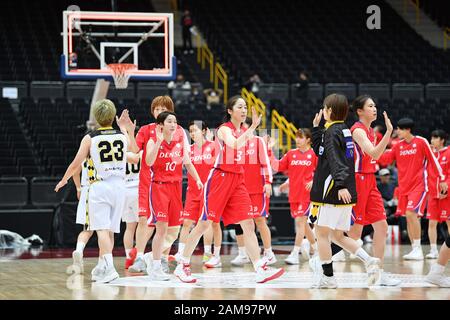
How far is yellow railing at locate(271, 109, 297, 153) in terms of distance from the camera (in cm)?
2061

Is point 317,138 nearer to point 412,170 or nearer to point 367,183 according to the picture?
point 367,183

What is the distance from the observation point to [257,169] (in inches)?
443

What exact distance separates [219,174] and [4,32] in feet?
61.5

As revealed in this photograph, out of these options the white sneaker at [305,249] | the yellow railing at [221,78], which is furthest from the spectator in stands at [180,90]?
the white sneaker at [305,249]

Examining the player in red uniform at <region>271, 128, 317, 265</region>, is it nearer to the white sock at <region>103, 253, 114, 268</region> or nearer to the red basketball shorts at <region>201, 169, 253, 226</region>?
the red basketball shorts at <region>201, 169, 253, 226</region>

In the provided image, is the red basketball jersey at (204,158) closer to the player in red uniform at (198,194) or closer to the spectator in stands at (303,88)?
the player in red uniform at (198,194)

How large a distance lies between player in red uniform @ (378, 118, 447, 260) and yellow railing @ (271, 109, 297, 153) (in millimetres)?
7357

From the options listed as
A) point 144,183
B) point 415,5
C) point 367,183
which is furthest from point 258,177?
point 415,5

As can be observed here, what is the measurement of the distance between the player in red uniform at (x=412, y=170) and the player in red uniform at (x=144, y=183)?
442 centimetres

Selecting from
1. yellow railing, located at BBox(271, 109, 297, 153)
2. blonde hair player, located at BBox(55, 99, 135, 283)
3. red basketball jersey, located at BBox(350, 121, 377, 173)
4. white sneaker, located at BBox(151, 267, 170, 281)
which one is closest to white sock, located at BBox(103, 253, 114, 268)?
blonde hair player, located at BBox(55, 99, 135, 283)

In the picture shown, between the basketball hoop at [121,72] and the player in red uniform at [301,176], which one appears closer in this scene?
the player in red uniform at [301,176]

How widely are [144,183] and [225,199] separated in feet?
4.58

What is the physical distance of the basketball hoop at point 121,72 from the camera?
16594mm

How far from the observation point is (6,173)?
58.9 feet
